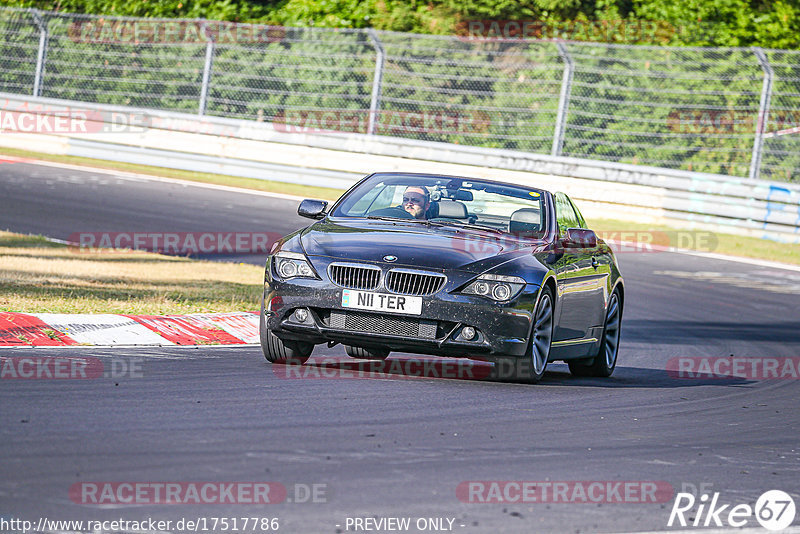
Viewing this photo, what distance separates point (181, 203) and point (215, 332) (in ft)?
35.6

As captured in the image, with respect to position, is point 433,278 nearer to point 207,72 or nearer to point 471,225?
point 471,225

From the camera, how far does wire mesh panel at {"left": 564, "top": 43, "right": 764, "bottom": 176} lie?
22.5 meters

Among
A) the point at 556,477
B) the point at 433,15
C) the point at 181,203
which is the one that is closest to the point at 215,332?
the point at 556,477

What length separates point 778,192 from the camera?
21.7m

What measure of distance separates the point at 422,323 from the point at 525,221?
1.74 meters

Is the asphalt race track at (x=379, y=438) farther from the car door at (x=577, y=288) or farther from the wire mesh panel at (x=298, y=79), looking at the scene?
the wire mesh panel at (x=298, y=79)

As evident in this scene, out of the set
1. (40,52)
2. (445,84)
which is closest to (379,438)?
(445,84)

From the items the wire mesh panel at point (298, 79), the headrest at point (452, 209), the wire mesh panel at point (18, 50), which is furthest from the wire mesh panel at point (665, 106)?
the headrest at point (452, 209)

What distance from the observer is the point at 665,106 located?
22938mm

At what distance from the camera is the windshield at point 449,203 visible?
952 centimetres

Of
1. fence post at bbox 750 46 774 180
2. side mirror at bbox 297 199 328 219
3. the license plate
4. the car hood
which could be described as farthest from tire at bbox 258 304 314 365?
fence post at bbox 750 46 774 180

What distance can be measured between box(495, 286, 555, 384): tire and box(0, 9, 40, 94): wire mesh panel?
20.6 meters

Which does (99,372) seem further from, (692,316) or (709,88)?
(709,88)

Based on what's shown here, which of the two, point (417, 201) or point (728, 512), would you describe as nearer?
point (728, 512)
